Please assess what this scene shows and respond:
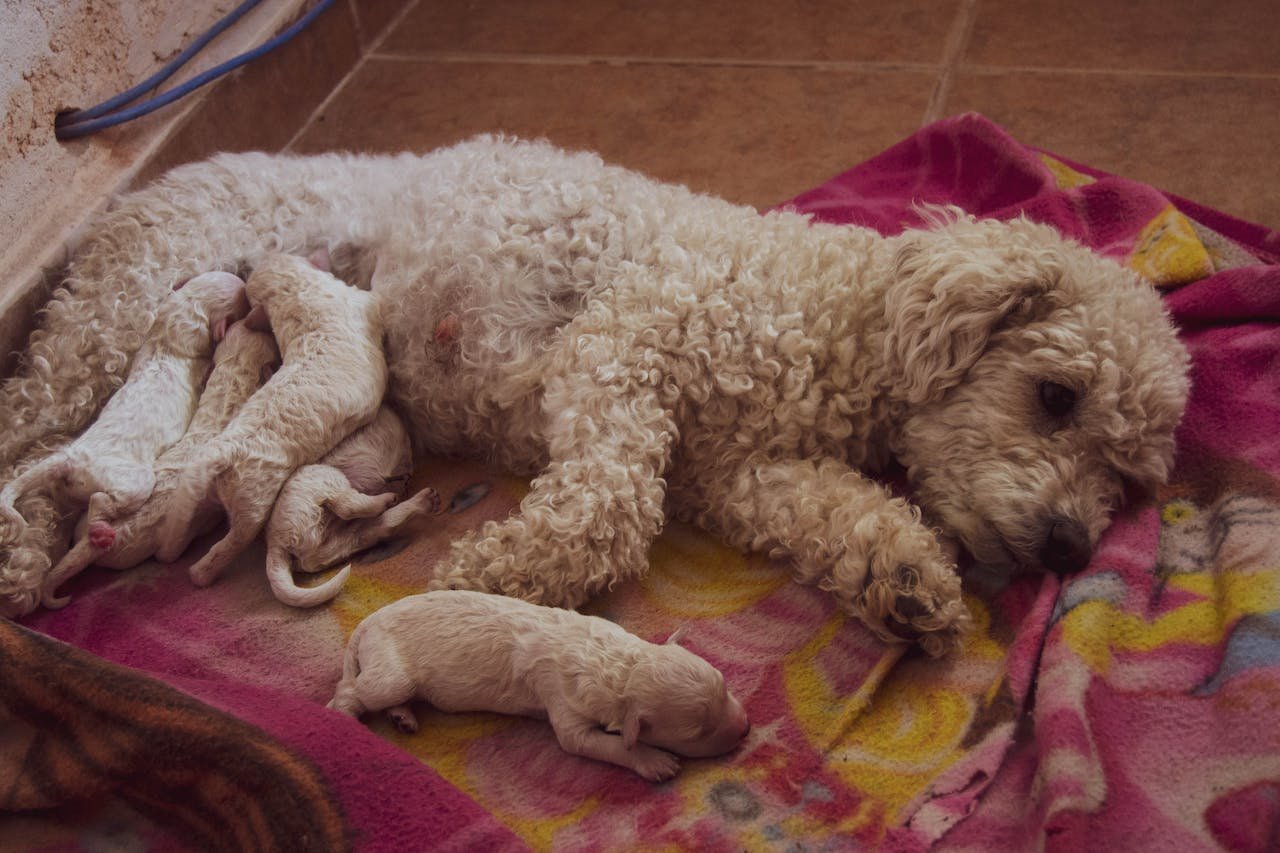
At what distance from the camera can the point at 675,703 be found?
1.87 metres

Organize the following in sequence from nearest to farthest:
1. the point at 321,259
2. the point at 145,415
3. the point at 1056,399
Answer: the point at 1056,399 < the point at 145,415 < the point at 321,259

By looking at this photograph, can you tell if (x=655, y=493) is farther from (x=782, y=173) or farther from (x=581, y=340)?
(x=782, y=173)

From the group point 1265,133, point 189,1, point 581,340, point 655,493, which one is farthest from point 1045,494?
point 189,1

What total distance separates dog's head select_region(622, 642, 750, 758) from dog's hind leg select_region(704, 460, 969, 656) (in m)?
0.40

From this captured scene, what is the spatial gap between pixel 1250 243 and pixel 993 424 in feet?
4.35

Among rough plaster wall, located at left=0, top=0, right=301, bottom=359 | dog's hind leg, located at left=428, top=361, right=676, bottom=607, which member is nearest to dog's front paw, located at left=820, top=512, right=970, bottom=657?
dog's hind leg, located at left=428, top=361, right=676, bottom=607

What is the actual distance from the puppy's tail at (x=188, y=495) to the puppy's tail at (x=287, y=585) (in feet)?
0.59

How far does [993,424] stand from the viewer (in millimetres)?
2236

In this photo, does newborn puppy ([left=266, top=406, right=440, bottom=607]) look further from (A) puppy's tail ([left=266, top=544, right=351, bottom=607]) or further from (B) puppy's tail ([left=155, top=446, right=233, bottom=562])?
(B) puppy's tail ([left=155, top=446, right=233, bottom=562])

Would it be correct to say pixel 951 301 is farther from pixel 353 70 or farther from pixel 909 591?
pixel 353 70

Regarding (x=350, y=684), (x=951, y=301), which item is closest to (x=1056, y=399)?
(x=951, y=301)

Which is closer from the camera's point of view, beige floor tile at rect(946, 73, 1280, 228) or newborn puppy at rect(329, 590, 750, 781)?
newborn puppy at rect(329, 590, 750, 781)

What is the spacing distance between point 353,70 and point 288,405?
250 centimetres

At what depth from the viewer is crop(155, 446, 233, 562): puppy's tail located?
2.29m
